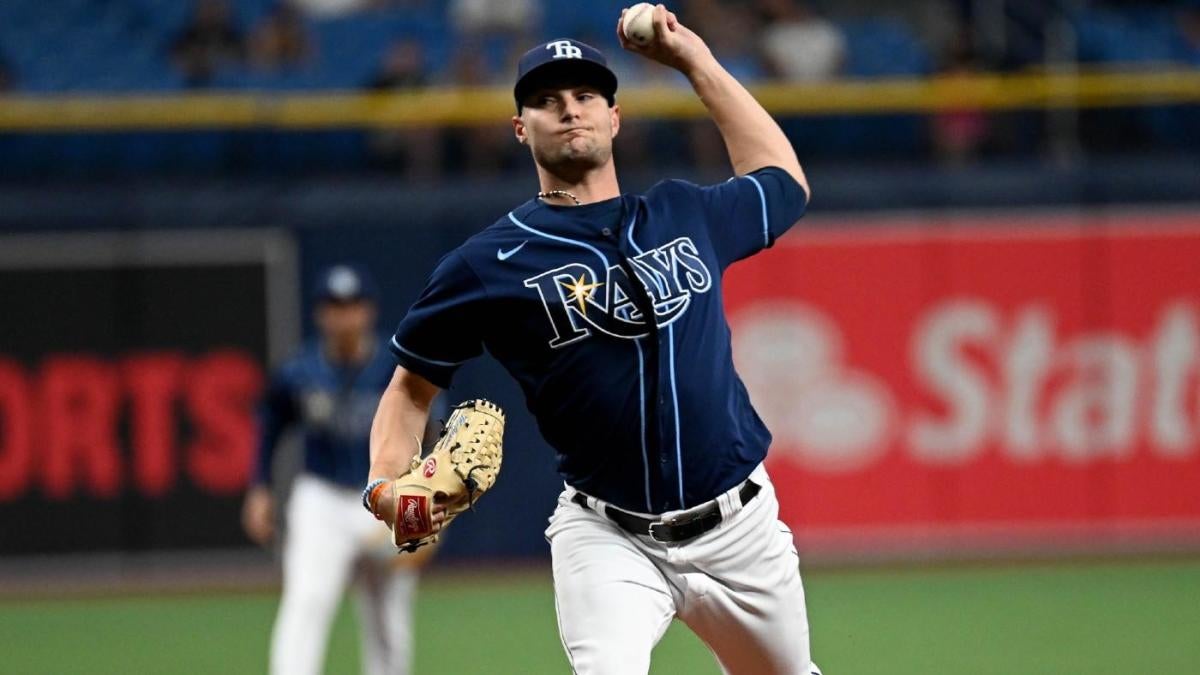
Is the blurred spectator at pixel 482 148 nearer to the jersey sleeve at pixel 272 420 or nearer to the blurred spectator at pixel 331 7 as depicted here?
the blurred spectator at pixel 331 7

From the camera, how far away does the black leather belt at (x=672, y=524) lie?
4.64 m

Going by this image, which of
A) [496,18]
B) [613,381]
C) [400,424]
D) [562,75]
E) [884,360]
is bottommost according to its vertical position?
[884,360]

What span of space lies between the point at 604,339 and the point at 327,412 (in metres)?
3.76

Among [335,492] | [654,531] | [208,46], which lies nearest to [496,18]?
[208,46]

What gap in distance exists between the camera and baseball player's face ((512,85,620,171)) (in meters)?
4.57

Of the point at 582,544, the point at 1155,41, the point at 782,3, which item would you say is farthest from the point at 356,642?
the point at 1155,41

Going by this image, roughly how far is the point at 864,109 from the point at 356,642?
17.9ft

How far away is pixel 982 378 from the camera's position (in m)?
12.5

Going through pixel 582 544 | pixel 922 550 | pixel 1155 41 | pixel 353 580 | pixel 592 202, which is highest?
pixel 1155 41

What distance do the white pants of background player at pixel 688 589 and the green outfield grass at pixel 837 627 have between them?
3.75 m

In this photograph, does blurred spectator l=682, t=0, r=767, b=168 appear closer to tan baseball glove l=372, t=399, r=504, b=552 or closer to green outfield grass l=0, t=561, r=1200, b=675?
green outfield grass l=0, t=561, r=1200, b=675

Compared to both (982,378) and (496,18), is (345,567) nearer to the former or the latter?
(982,378)

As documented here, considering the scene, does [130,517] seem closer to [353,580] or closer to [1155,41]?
[353,580]

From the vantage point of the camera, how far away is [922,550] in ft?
41.4
